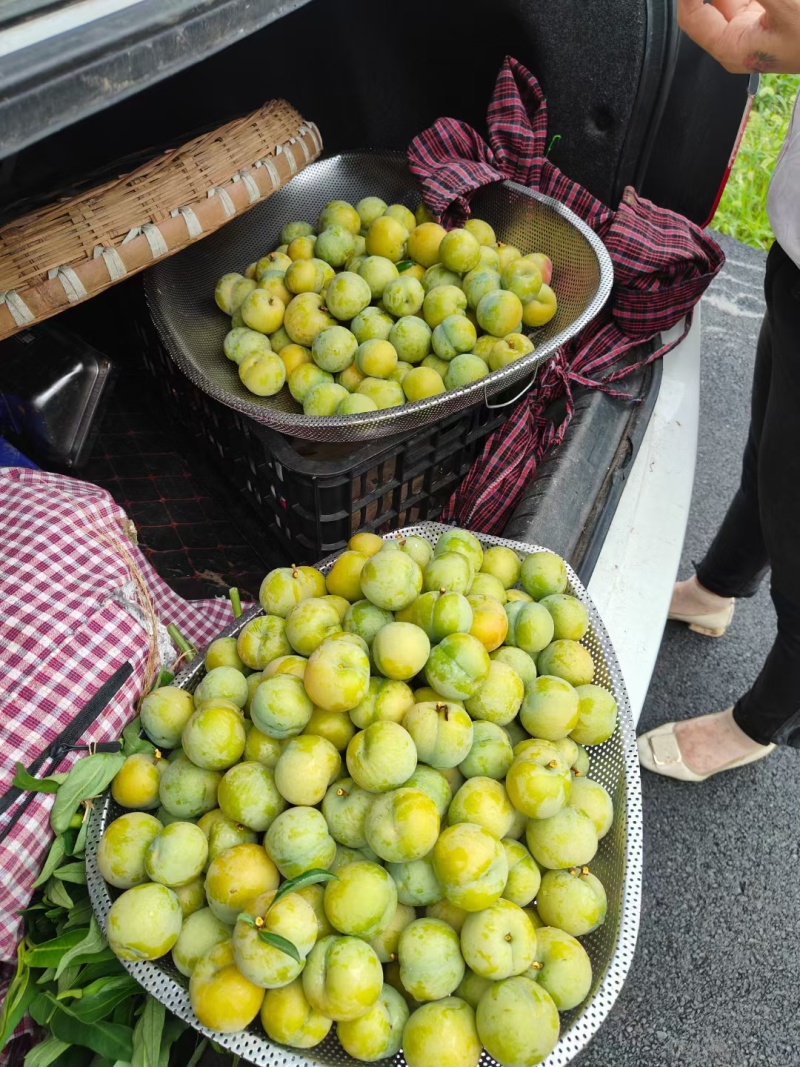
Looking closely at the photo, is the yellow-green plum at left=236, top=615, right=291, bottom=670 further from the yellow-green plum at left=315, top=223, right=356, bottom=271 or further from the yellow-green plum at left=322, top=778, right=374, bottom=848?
the yellow-green plum at left=315, top=223, right=356, bottom=271

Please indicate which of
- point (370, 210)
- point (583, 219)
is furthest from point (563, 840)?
point (370, 210)

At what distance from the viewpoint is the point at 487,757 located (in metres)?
1.11

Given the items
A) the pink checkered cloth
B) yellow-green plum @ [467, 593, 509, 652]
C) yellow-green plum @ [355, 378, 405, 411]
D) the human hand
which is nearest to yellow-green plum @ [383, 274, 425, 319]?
yellow-green plum @ [355, 378, 405, 411]

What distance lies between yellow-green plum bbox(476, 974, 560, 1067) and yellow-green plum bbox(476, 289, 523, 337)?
142 centimetres

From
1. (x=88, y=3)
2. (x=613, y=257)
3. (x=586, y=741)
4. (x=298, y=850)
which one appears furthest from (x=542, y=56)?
(x=298, y=850)

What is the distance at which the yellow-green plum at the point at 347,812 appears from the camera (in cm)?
104

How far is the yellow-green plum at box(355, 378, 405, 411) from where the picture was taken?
69.7 inches

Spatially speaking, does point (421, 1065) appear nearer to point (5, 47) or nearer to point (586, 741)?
point (586, 741)

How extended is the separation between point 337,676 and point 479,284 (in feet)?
4.06

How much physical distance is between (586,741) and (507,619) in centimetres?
24

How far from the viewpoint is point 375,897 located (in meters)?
0.95

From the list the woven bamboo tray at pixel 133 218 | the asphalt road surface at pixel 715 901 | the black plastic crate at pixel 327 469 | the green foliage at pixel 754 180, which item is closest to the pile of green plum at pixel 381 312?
the black plastic crate at pixel 327 469

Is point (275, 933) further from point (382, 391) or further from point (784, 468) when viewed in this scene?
point (784, 468)

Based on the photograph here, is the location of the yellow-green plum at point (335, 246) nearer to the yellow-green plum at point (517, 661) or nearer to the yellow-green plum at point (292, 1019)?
the yellow-green plum at point (517, 661)
